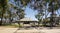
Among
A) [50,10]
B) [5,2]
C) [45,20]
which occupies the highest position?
[5,2]

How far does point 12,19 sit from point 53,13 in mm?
26702

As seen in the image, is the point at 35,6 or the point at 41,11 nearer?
the point at 35,6

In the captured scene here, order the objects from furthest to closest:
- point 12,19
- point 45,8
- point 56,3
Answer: point 12,19, point 45,8, point 56,3

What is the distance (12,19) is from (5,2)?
23.6m

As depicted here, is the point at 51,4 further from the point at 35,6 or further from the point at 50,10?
the point at 35,6

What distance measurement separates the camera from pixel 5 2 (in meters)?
43.0

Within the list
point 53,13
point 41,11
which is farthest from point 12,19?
point 53,13

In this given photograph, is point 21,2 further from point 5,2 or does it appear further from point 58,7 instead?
point 58,7

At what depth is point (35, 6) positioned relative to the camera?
43.4m

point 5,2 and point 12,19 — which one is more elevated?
point 5,2

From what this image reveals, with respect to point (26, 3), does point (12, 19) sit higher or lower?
lower

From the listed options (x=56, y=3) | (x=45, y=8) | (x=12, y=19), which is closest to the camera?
(x=56, y=3)

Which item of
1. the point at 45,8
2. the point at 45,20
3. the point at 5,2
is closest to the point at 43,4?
the point at 45,8

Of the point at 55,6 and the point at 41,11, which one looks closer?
the point at 55,6
